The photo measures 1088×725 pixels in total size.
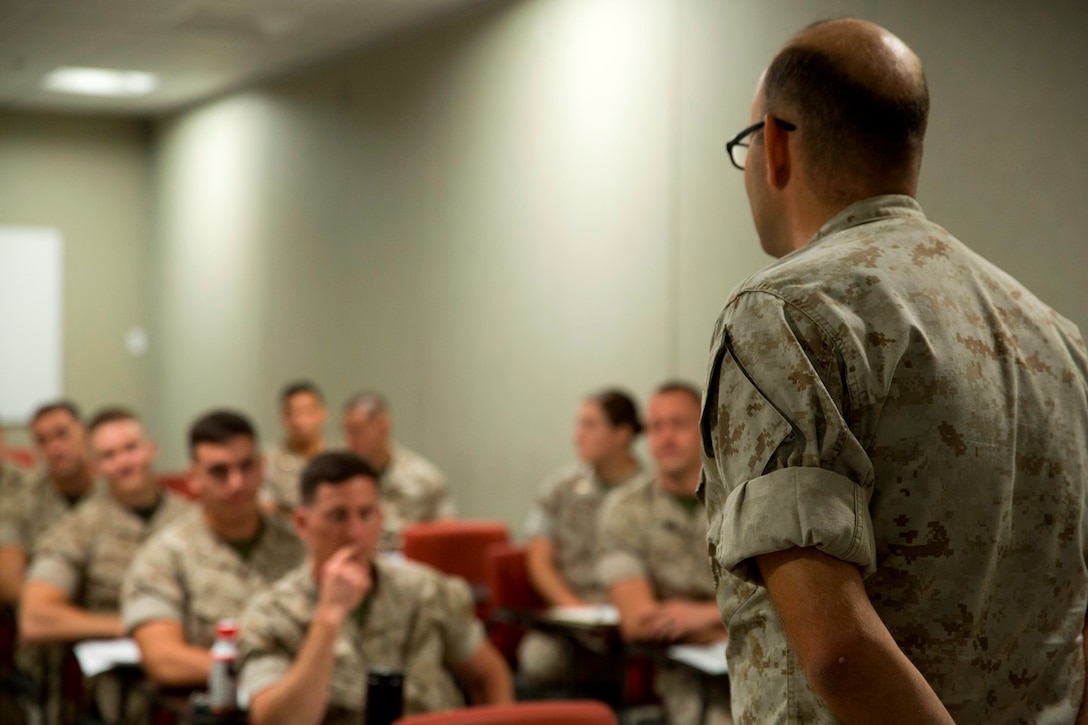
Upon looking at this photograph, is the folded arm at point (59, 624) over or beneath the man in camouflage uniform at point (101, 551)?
beneath

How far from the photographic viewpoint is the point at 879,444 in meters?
1.18

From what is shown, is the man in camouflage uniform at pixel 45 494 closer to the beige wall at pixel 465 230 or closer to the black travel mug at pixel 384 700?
the beige wall at pixel 465 230

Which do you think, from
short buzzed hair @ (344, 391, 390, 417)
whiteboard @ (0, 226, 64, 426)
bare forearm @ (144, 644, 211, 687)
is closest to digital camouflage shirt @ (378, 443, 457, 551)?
short buzzed hair @ (344, 391, 390, 417)

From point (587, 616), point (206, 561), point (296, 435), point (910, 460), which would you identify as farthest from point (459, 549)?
point (910, 460)

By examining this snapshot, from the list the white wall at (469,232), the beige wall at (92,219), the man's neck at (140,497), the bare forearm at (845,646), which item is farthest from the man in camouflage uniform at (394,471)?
the bare forearm at (845,646)

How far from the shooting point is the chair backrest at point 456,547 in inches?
209

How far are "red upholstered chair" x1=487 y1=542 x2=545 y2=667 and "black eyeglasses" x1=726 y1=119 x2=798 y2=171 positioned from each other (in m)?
3.76

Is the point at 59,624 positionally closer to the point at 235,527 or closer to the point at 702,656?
the point at 235,527

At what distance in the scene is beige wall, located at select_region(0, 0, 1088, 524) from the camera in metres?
6.22

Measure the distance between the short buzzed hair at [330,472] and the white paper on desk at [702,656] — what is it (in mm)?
1069

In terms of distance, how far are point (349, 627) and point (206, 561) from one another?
2.75 feet

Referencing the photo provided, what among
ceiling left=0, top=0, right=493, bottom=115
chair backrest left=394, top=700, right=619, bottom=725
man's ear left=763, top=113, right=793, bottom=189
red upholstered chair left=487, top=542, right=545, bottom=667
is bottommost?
red upholstered chair left=487, top=542, right=545, bottom=667

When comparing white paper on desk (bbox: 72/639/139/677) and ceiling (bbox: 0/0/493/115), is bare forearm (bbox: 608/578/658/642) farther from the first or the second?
ceiling (bbox: 0/0/493/115)

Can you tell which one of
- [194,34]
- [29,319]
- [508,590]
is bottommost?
[508,590]
